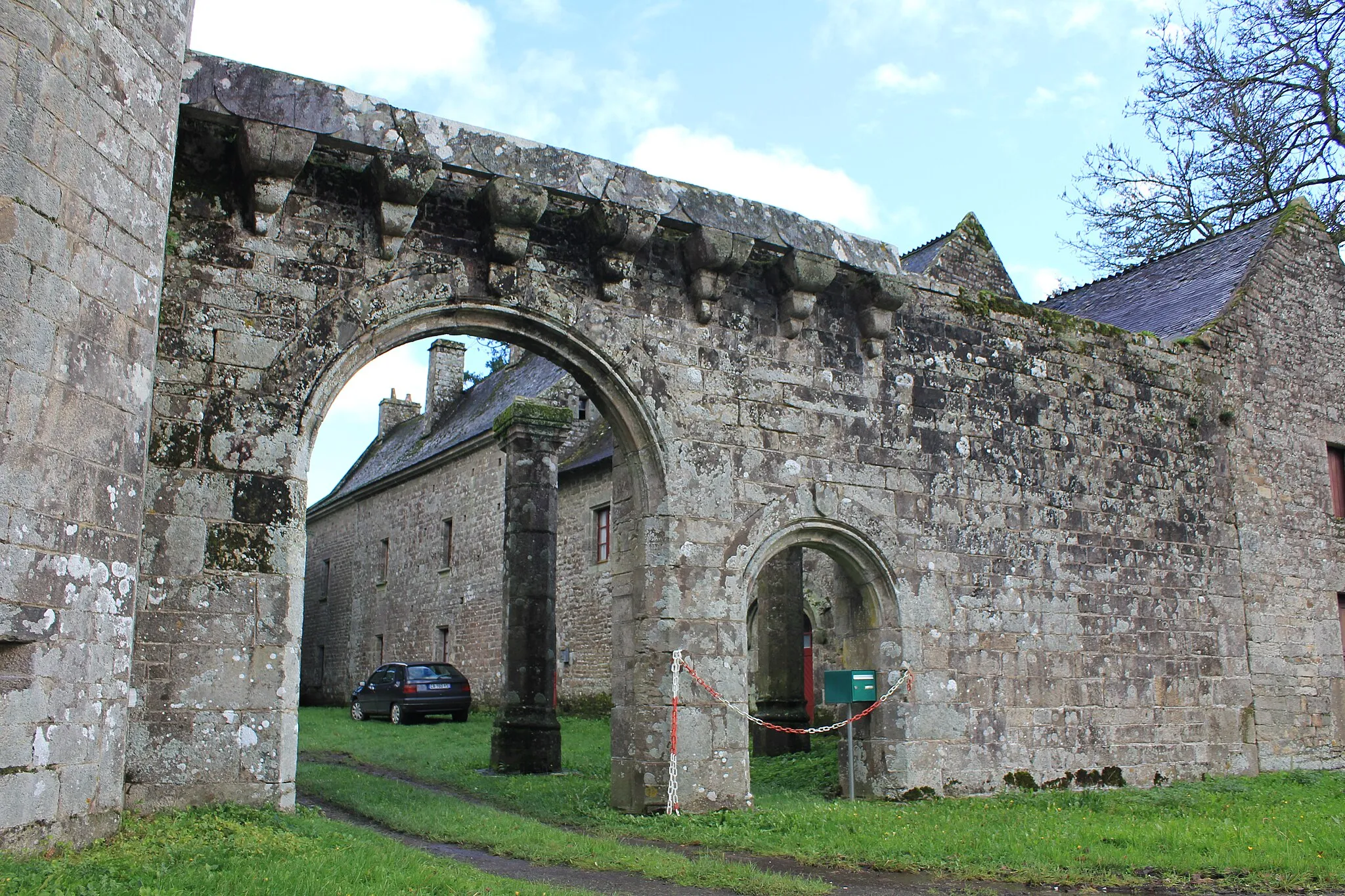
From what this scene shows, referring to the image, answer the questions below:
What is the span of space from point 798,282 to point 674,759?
3809mm

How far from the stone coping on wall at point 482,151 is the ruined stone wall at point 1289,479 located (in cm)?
542

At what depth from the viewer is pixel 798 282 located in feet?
28.9

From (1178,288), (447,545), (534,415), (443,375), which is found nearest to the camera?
(534,415)

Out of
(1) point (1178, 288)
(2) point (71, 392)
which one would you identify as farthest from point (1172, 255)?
(2) point (71, 392)

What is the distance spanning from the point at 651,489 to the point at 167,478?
11.0 feet

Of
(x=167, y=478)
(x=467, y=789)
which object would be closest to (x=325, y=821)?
(x=167, y=478)

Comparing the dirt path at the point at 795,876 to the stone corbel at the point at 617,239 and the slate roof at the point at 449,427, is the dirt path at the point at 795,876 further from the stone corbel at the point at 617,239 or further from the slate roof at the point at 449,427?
the slate roof at the point at 449,427

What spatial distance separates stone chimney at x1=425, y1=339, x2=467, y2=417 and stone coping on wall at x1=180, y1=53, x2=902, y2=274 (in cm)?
1835

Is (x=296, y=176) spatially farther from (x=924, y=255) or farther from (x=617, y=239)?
(x=924, y=255)

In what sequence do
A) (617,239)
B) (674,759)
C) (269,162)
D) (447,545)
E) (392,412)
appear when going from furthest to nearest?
(392,412)
(447,545)
(617,239)
(674,759)
(269,162)

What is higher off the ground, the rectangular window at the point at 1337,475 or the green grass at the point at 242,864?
the rectangular window at the point at 1337,475

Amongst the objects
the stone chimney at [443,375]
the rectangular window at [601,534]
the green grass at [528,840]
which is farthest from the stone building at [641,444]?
the stone chimney at [443,375]

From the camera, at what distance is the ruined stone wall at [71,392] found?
4734mm

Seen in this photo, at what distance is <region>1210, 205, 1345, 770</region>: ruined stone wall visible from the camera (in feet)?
38.3
